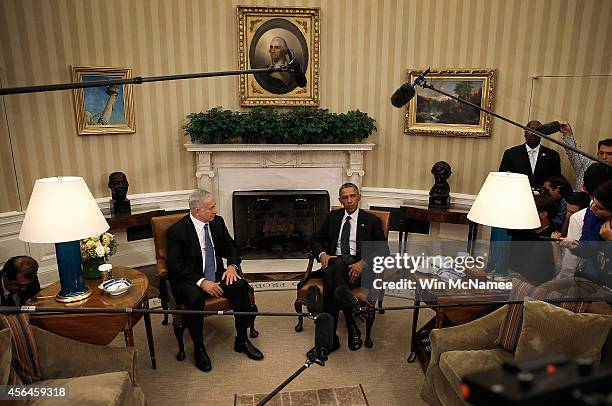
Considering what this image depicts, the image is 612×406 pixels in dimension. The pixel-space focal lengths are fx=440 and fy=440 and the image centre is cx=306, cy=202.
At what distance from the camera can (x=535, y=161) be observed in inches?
195

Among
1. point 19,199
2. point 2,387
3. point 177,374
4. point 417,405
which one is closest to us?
point 2,387

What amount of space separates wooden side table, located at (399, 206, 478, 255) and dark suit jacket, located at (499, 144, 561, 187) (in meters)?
0.79

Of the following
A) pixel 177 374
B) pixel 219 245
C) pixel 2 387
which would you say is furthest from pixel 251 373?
pixel 2 387

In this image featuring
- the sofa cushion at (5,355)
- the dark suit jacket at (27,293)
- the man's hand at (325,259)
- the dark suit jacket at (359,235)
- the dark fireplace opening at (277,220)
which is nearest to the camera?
the sofa cushion at (5,355)

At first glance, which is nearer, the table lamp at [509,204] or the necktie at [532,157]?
the table lamp at [509,204]

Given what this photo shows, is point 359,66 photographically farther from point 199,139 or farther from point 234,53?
point 199,139

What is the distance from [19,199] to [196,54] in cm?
256

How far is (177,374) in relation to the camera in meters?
3.31

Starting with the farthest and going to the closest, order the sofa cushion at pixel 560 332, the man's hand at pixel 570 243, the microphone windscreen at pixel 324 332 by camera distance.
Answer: the man's hand at pixel 570 243
the sofa cushion at pixel 560 332
the microphone windscreen at pixel 324 332

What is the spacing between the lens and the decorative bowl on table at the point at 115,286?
300 cm

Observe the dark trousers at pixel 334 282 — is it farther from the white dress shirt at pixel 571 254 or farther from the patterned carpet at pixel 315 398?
the white dress shirt at pixel 571 254

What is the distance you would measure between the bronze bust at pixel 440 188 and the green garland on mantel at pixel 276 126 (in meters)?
0.94

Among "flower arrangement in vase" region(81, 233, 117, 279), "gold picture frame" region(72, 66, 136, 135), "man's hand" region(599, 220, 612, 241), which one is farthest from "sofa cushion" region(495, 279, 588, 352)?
"gold picture frame" region(72, 66, 136, 135)

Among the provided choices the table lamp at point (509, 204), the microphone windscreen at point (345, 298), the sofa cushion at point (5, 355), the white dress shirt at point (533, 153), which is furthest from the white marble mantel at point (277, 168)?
the microphone windscreen at point (345, 298)
